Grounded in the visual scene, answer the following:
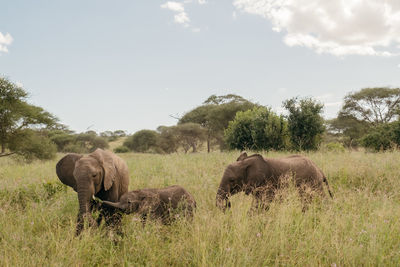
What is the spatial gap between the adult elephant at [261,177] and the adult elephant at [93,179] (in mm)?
1948

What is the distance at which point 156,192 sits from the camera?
4.93 meters

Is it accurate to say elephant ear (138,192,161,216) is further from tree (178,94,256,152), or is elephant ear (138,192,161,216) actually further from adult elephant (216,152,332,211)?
tree (178,94,256,152)

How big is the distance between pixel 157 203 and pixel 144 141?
38.6 meters

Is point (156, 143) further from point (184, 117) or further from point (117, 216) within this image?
point (117, 216)

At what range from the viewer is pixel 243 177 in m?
5.00

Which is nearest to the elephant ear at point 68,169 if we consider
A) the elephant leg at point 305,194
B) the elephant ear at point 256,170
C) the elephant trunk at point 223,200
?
the elephant trunk at point 223,200

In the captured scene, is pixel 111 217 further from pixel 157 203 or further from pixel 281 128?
pixel 281 128

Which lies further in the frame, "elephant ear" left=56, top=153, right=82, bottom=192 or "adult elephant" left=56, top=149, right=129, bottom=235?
"elephant ear" left=56, top=153, right=82, bottom=192

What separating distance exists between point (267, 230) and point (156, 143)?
1503 inches

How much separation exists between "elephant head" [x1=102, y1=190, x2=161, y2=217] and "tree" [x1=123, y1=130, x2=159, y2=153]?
3738 cm

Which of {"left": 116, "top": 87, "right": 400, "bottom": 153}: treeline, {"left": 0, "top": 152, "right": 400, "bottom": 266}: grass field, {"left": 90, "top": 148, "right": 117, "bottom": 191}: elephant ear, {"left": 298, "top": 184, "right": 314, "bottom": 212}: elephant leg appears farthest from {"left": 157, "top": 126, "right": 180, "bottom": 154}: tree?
{"left": 90, "top": 148, "right": 117, "bottom": 191}: elephant ear

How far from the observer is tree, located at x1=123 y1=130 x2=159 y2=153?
139ft

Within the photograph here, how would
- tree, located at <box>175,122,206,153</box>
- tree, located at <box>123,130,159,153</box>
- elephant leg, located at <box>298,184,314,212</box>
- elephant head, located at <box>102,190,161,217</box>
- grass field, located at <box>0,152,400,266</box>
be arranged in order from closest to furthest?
grass field, located at <box>0,152,400,266</box>
elephant head, located at <box>102,190,161,217</box>
elephant leg, located at <box>298,184,314,212</box>
tree, located at <box>175,122,206,153</box>
tree, located at <box>123,130,159,153</box>

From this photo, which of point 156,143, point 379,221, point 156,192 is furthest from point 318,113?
point 156,143
